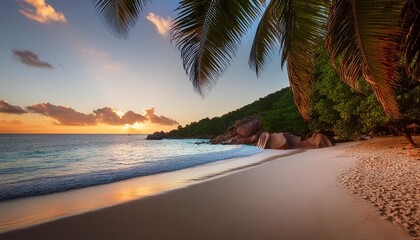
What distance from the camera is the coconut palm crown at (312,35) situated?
251 centimetres

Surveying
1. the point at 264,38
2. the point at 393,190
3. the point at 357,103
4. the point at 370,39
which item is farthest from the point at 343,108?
the point at 370,39

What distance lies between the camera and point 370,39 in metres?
2.54

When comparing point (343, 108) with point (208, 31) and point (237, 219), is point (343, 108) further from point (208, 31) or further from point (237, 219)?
point (208, 31)

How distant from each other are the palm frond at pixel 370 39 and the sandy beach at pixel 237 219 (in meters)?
2.34

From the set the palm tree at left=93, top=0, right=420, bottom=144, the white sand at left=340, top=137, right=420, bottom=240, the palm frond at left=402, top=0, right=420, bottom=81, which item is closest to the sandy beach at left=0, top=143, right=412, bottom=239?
the white sand at left=340, top=137, right=420, bottom=240

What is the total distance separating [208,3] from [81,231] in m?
4.37

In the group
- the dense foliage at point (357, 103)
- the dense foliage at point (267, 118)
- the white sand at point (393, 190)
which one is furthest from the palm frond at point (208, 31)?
the dense foliage at point (267, 118)

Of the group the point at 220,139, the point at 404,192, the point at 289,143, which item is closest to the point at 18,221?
the point at 404,192

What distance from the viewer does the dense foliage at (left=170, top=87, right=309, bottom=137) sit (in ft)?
120

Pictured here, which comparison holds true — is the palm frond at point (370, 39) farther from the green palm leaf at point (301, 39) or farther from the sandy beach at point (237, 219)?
the sandy beach at point (237, 219)

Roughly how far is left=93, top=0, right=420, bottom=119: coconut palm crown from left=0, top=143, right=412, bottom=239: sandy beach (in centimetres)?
202

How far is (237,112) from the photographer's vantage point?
10038 cm

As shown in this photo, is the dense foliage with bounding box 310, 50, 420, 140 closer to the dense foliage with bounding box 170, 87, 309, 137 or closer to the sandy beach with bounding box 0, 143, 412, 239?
the sandy beach with bounding box 0, 143, 412, 239

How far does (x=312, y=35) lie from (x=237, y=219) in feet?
11.1
